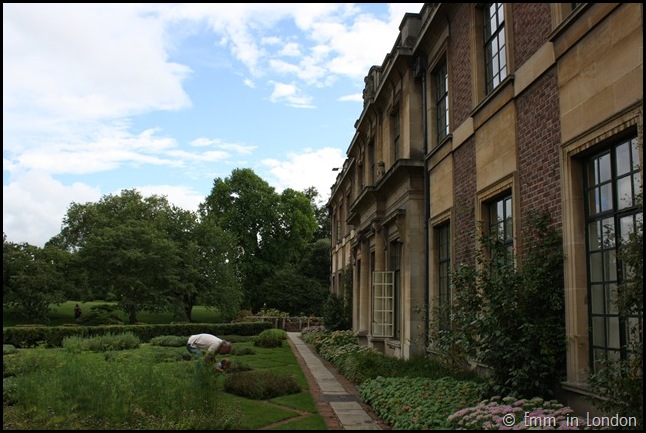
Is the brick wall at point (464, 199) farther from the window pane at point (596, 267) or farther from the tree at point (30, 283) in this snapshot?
the tree at point (30, 283)

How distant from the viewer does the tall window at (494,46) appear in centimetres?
1005

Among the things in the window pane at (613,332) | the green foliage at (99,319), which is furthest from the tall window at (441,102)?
the green foliage at (99,319)

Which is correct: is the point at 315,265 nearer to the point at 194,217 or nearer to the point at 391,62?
the point at 194,217

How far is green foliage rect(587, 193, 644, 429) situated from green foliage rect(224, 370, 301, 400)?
20.7 feet

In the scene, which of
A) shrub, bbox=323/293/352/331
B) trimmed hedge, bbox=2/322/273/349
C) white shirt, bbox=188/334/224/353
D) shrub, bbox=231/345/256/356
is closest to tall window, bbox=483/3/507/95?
white shirt, bbox=188/334/224/353

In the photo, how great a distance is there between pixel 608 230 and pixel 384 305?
10.6 metres

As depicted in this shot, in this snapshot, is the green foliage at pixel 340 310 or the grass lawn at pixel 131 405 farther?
the green foliage at pixel 340 310

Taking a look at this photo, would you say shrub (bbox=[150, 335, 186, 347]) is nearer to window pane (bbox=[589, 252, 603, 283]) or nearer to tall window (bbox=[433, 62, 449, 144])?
tall window (bbox=[433, 62, 449, 144])

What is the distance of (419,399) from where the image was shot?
8609mm

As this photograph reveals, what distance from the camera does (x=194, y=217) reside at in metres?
43.2

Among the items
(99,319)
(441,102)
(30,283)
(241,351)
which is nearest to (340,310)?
(241,351)

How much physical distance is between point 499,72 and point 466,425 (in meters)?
6.41

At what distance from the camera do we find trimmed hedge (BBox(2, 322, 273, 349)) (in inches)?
944

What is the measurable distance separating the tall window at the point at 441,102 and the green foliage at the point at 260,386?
22.3 ft
